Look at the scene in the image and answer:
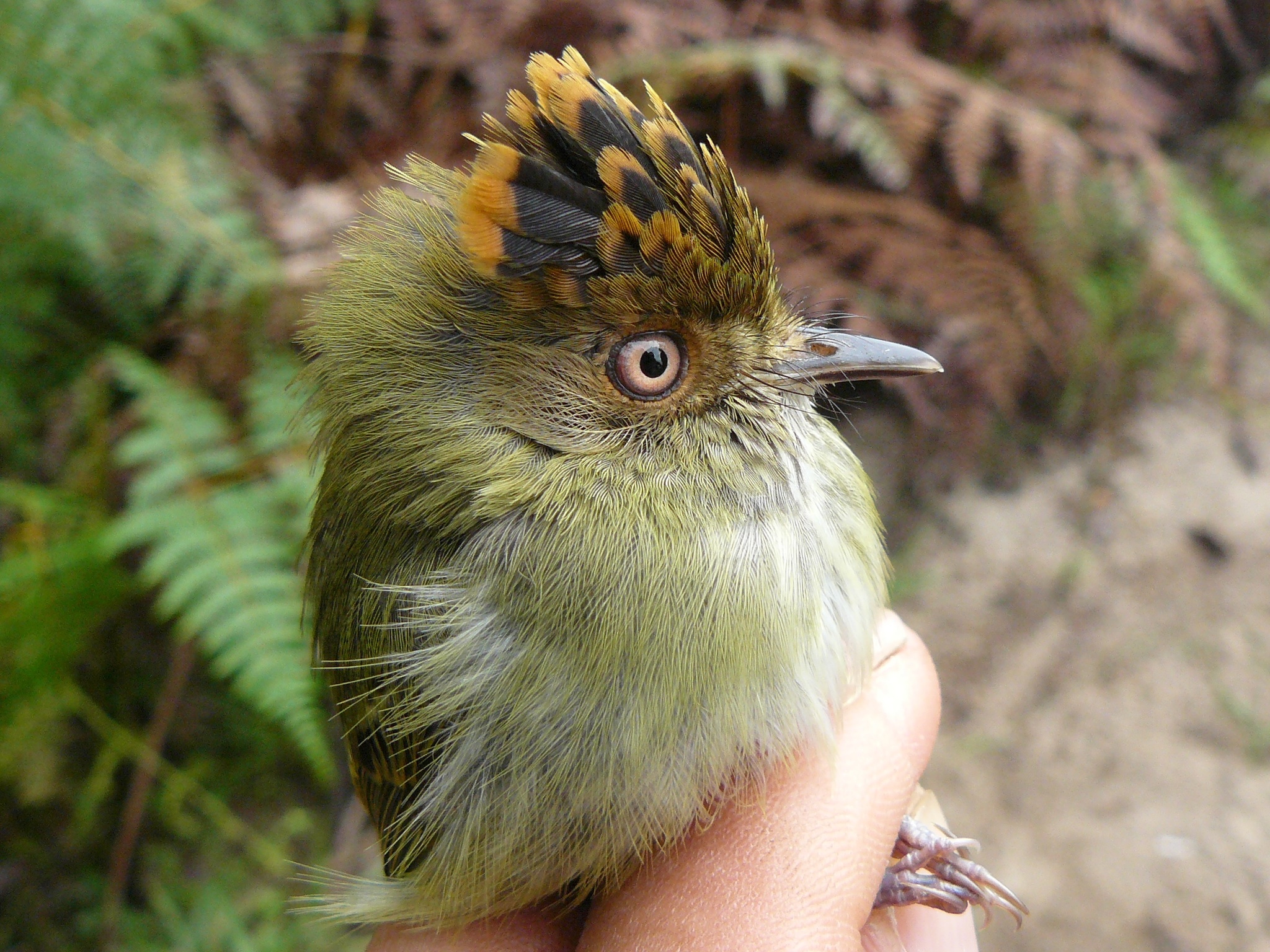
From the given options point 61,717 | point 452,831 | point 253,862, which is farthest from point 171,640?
point 452,831

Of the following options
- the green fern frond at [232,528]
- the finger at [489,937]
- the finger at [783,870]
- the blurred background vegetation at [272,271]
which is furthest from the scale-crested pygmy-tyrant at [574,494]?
the blurred background vegetation at [272,271]

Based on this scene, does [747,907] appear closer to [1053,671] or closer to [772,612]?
[772,612]

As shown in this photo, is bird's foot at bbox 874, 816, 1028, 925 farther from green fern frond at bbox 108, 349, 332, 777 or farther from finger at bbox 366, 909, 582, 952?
green fern frond at bbox 108, 349, 332, 777

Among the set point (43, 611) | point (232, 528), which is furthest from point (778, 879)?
point (43, 611)

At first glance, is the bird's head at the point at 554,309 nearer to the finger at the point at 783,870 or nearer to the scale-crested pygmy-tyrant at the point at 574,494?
the scale-crested pygmy-tyrant at the point at 574,494

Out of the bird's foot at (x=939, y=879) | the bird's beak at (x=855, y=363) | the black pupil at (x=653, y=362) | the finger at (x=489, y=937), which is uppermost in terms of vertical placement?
the black pupil at (x=653, y=362)

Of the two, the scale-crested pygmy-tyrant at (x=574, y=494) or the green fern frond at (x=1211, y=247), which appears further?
the green fern frond at (x=1211, y=247)
